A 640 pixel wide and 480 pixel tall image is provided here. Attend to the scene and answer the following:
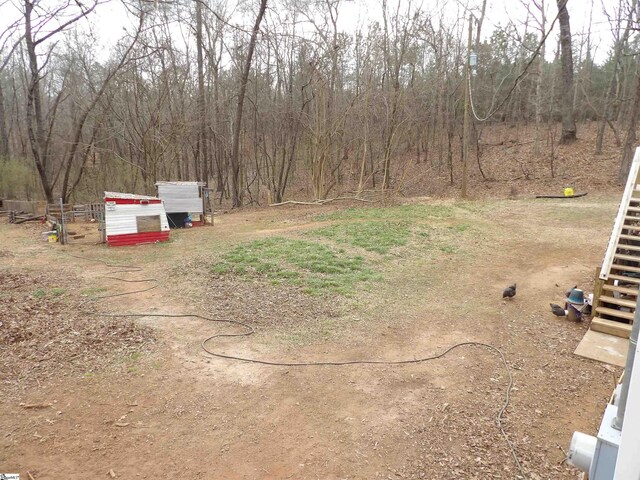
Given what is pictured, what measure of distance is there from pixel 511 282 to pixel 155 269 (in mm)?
7610

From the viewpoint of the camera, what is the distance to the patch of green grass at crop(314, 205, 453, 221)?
14070 millimetres

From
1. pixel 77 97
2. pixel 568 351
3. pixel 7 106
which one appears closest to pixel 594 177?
pixel 568 351

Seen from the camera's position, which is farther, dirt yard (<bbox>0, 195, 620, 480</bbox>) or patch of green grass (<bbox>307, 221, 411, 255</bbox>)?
patch of green grass (<bbox>307, 221, 411, 255</bbox>)

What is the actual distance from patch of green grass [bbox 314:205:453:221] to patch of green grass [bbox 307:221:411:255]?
57.3 inches

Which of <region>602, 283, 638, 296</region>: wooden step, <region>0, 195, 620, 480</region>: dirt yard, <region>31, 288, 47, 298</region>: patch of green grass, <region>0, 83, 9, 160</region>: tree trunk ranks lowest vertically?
<region>0, 195, 620, 480</region>: dirt yard

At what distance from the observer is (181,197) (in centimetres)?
1474

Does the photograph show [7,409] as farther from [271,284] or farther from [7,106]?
[7,106]

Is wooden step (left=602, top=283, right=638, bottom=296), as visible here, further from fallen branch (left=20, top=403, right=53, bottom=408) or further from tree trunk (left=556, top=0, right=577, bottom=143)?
tree trunk (left=556, top=0, right=577, bottom=143)

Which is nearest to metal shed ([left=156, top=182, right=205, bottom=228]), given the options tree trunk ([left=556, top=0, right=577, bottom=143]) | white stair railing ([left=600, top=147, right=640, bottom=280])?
white stair railing ([left=600, top=147, right=640, bottom=280])

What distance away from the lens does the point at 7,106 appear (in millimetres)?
29516

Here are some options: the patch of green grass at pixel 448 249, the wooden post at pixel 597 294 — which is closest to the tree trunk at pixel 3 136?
the patch of green grass at pixel 448 249

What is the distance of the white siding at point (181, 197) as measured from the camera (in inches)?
568

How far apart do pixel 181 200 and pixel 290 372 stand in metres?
11.6

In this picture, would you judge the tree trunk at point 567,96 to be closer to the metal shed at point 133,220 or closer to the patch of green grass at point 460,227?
the patch of green grass at point 460,227
